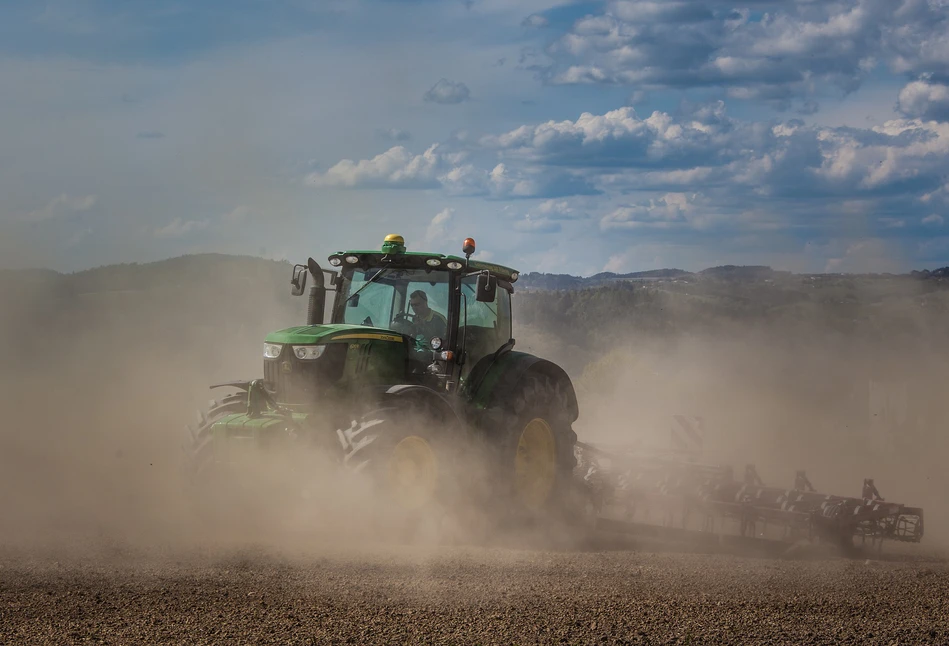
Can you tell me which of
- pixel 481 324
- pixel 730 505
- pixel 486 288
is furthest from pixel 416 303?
pixel 730 505

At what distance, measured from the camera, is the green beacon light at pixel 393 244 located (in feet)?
40.5

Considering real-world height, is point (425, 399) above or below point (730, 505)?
above

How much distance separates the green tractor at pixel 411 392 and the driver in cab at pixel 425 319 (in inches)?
0.6

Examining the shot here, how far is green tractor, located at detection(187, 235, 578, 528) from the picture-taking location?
35.7 ft

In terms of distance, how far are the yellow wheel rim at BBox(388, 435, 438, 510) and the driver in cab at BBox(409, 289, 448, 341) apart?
64.2 inches

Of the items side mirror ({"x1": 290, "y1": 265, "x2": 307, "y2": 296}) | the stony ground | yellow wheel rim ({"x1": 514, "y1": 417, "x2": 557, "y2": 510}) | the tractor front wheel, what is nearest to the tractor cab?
side mirror ({"x1": 290, "y1": 265, "x2": 307, "y2": 296})

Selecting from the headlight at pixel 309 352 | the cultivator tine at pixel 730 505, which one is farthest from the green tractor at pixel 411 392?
the cultivator tine at pixel 730 505

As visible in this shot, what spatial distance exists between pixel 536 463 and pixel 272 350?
3.83 meters

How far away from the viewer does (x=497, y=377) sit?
40.9 ft

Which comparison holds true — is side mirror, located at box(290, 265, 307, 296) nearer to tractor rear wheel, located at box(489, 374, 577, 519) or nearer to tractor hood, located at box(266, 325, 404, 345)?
tractor hood, located at box(266, 325, 404, 345)

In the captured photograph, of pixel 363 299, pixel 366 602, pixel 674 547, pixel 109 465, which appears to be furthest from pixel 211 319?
pixel 366 602

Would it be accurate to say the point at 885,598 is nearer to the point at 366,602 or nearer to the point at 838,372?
the point at 366,602

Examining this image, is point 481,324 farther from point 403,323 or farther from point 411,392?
point 411,392

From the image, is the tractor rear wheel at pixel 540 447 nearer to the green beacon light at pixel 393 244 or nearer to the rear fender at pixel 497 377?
the rear fender at pixel 497 377
